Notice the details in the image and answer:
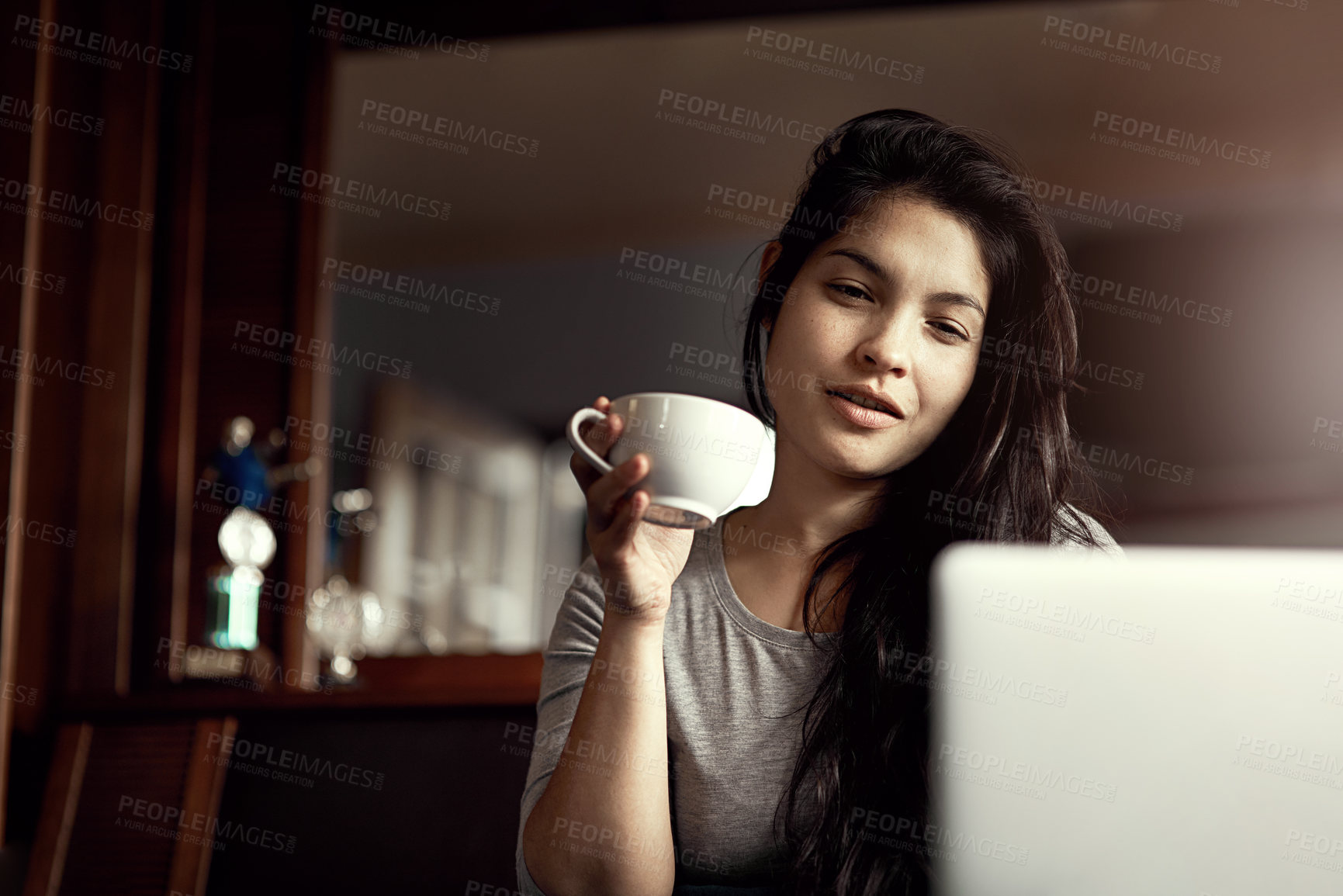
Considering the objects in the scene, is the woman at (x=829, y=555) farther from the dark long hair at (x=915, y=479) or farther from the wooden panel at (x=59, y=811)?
the wooden panel at (x=59, y=811)

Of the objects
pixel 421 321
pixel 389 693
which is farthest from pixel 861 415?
pixel 421 321

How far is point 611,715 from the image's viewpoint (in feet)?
2.78

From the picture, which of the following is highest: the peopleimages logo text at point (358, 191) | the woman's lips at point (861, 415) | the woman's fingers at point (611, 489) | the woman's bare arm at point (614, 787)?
the peopleimages logo text at point (358, 191)

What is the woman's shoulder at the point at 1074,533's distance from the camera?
3.04 feet

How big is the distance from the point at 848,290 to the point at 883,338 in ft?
Result: 0.29

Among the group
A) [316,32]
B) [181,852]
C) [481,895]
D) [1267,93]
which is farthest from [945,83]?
[181,852]

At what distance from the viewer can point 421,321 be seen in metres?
2.78

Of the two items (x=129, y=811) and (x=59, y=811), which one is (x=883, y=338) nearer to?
(x=129, y=811)

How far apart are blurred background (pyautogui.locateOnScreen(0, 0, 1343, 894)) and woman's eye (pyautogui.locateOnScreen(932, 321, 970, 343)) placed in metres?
0.47

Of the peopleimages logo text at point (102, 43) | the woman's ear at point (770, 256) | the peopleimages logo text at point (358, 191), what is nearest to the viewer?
the woman's ear at point (770, 256)

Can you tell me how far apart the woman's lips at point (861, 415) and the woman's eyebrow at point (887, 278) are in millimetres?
110

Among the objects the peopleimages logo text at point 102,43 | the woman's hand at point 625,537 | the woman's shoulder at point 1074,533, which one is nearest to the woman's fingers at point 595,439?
the woman's hand at point 625,537

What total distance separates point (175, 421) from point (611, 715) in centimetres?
160

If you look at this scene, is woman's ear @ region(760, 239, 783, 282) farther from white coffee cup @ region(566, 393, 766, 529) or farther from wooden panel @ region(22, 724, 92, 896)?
wooden panel @ region(22, 724, 92, 896)
